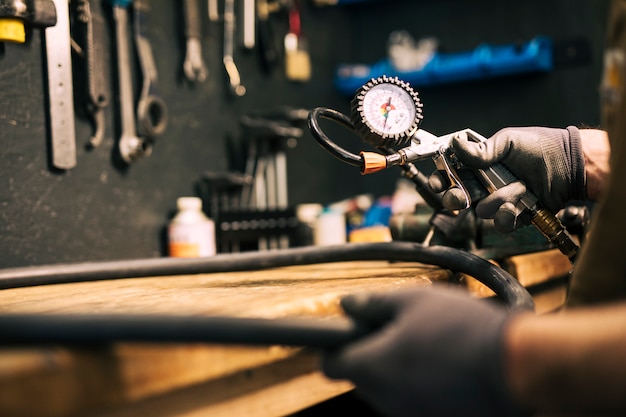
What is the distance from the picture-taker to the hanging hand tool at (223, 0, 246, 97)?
1.98 metres

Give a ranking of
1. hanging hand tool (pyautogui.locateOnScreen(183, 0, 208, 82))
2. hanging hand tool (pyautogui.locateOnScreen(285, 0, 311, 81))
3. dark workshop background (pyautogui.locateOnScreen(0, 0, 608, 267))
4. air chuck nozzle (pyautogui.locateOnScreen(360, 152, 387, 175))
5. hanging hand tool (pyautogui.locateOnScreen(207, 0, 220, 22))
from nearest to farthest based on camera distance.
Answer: air chuck nozzle (pyautogui.locateOnScreen(360, 152, 387, 175)) < dark workshop background (pyautogui.locateOnScreen(0, 0, 608, 267)) < hanging hand tool (pyautogui.locateOnScreen(183, 0, 208, 82)) < hanging hand tool (pyautogui.locateOnScreen(207, 0, 220, 22)) < hanging hand tool (pyautogui.locateOnScreen(285, 0, 311, 81))

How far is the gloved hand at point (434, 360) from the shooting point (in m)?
0.54

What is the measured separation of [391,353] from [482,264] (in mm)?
464

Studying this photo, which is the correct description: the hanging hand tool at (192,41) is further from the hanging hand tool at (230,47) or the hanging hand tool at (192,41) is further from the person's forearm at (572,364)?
the person's forearm at (572,364)

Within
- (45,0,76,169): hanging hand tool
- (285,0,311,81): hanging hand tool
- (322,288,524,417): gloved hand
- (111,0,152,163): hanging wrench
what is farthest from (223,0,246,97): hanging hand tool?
(322,288,524,417): gloved hand

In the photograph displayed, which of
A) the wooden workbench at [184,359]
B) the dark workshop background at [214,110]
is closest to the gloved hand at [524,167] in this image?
the wooden workbench at [184,359]

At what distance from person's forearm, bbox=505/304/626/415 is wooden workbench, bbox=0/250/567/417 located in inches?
9.3

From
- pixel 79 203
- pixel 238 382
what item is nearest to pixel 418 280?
pixel 238 382

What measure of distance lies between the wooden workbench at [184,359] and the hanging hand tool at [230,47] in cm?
96

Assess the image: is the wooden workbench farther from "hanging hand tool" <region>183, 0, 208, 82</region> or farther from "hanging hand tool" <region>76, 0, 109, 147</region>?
"hanging hand tool" <region>183, 0, 208, 82</region>

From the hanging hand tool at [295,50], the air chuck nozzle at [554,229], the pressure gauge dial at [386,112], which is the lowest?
the air chuck nozzle at [554,229]

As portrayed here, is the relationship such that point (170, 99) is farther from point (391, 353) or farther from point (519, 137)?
point (391, 353)

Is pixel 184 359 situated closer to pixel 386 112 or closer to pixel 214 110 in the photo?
pixel 386 112

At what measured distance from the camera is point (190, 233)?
65.3 inches
